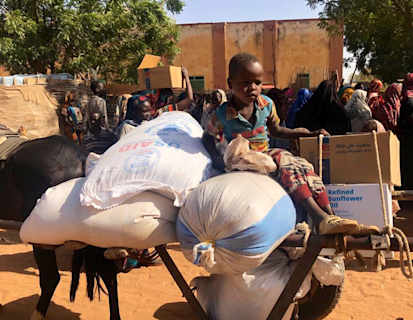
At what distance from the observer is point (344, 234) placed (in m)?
1.87

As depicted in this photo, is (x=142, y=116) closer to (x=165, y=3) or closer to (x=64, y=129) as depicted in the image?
(x=64, y=129)

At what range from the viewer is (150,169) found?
2.20 metres

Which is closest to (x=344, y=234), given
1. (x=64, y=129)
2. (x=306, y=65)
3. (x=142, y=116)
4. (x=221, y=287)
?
(x=221, y=287)

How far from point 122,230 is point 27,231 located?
→ 2.24 feet

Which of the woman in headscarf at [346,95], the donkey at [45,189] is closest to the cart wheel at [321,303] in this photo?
the donkey at [45,189]

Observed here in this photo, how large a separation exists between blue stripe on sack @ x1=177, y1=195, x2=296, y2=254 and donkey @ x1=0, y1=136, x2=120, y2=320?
4.89 ft

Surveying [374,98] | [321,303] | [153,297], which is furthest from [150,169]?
[374,98]

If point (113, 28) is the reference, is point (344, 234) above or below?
below

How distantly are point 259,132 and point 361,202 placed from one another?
731 mm

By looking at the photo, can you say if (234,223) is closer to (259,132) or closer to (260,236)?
(260,236)

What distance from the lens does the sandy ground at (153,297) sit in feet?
11.5

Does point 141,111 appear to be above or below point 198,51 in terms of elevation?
below

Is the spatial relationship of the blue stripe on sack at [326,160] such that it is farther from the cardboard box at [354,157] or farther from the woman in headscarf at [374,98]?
the woman in headscarf at [374,98]

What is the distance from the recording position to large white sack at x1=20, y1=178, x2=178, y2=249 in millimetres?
2070
